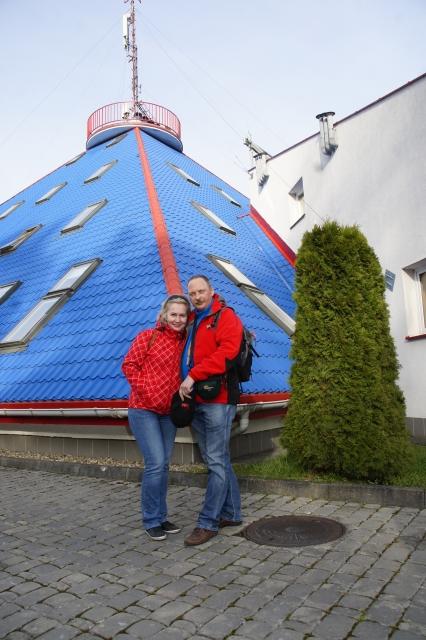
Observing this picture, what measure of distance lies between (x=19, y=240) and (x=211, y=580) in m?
11.4

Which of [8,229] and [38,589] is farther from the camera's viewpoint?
[8,229]

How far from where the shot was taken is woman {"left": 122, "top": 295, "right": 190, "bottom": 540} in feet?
14.3

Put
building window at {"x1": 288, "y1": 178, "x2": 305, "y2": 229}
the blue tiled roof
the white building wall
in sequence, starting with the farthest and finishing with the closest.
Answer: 1. building window at {"x1": 288, "y1": 178, "x2": 305, "y2": 229}
2. the white building wall
3. the blue tiled roof

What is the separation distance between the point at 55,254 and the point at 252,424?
620cm

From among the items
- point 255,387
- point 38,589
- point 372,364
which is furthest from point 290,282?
point 38,589

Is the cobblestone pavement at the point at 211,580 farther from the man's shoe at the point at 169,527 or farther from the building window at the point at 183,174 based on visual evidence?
the building window at the point at 183,174

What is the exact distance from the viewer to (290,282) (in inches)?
469

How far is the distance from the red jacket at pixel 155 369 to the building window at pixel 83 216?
25.1 feet

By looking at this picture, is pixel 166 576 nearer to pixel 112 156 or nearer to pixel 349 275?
pixel 349 275

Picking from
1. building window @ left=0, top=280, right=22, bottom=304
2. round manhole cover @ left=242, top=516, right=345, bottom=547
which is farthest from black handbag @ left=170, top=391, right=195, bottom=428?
building window @ left=0, top=280, right=22, bottom=304

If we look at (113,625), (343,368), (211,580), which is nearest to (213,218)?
(343,368)

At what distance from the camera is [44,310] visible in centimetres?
936

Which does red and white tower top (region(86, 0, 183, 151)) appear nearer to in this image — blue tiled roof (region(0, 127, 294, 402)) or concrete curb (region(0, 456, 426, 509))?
blue tiled roof (region(0, 127, 294, 402))

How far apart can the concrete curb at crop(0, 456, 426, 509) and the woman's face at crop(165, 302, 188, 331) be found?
2.21 m
